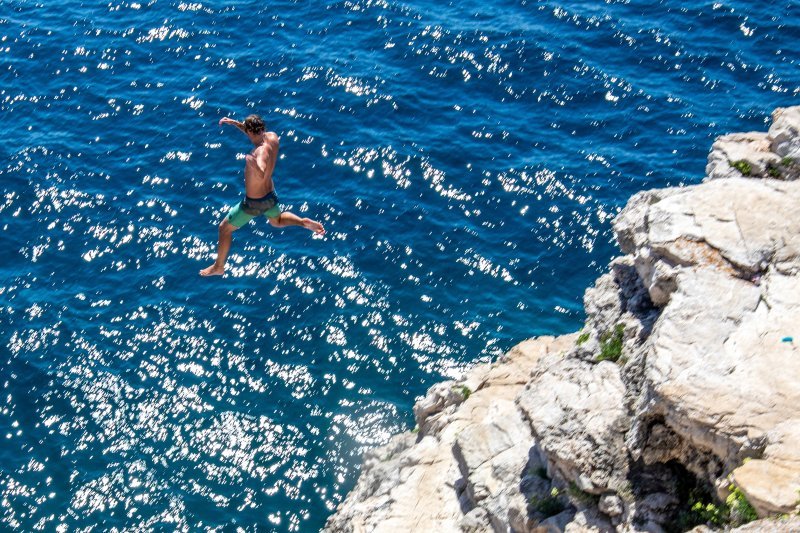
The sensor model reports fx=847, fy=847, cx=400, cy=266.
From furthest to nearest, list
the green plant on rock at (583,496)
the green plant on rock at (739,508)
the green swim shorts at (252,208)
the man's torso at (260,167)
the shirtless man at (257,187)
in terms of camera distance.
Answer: the green swim shorts at (252,208) < the man's torso at (260,167) < the shirtless man at (257,187) < the green plant on rock at (583,496) < the green plant on rock at (739,508)

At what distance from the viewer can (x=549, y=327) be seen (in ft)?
133

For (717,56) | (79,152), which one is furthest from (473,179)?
(79,152)

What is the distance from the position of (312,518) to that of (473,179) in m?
21.6

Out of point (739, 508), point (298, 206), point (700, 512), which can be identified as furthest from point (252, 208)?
point (298, 206)

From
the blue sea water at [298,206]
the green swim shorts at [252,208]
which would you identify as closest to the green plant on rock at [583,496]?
the green swim shorts at [252,208]

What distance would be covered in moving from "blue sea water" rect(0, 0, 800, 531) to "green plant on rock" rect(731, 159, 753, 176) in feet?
52.9

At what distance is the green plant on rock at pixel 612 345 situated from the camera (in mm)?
23452

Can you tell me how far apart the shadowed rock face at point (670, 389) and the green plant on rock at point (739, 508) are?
23 centimetres

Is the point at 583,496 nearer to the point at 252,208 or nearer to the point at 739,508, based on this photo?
the point at 739,508

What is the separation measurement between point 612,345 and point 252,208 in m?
11.6

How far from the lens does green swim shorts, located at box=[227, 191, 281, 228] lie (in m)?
26.4

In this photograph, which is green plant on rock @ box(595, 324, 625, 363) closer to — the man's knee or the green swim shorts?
the green swim shorts

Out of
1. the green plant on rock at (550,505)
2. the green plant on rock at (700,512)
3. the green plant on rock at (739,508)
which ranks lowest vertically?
the green plant on rock at (550,505)

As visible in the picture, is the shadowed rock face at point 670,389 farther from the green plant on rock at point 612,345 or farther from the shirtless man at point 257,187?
the shirtless man at point 257,187
